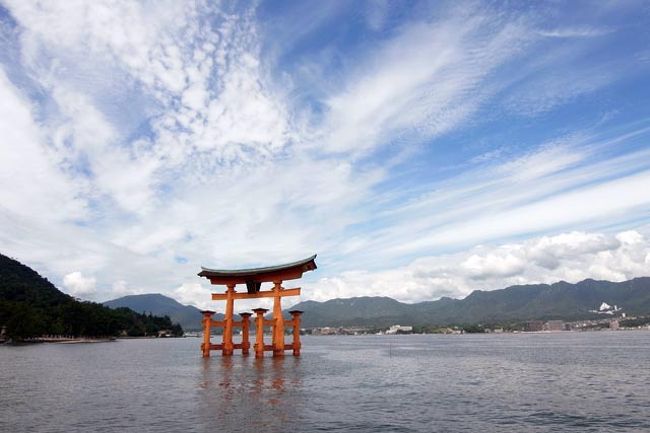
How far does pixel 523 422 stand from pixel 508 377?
50.9 ft

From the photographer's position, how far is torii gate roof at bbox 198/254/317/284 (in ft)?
134

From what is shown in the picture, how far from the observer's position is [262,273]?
4200 cm

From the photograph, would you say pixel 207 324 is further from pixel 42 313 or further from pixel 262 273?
pixel 42 313

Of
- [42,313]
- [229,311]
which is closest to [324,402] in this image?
[229,311]

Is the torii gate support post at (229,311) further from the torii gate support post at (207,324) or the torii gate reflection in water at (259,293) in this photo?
the torii gate support post at (207,324)

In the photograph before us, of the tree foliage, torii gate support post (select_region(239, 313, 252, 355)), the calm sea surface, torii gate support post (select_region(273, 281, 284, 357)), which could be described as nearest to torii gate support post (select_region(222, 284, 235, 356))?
torii gate support post (select_region(239, 313, 252, 355))

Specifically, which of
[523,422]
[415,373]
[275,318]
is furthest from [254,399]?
[275,318]

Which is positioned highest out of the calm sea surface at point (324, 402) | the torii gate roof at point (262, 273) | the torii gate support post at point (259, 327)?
the torii gate roof at point (262, 273)

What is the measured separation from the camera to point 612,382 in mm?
27953

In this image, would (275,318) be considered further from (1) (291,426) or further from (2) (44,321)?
(2) (44,321)

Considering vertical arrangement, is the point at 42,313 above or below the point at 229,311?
above

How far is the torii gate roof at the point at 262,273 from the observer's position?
4078 cm

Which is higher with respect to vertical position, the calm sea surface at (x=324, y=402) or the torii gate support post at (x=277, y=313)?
the torii gate support post at (x=277, y=313)

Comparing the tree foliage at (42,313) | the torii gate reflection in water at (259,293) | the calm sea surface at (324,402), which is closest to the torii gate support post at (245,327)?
the torii gate reflection in water at (259,293)
